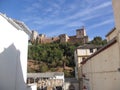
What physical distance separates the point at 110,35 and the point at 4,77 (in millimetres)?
12239

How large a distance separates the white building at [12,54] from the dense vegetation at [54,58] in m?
33.4

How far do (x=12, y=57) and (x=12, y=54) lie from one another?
0.22 m

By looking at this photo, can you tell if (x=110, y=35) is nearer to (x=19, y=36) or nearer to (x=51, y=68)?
(x=19, y=36)

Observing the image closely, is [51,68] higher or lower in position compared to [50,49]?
lower

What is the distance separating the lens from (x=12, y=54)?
42.8ft

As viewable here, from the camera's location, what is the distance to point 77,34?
78.5 metres

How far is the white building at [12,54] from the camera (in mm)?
11586

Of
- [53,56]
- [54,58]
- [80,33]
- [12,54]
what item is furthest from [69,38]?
[12,54]

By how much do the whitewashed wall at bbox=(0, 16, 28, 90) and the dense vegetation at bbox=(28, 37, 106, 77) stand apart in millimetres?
33453

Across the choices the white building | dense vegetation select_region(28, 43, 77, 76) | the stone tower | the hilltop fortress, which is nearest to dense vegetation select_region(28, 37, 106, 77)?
dense vegetation select_region(28, 43, 77, 76)

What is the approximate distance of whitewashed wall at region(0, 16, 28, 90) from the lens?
1155 cm

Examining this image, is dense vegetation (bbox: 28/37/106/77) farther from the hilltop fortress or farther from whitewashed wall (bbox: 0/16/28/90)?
whitewashed wall (bbox: 0/16/28/90)

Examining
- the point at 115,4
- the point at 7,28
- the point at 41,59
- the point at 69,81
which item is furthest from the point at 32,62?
the point at 115,4

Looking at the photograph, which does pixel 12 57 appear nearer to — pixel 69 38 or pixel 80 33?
pixel 80 33
